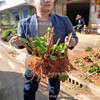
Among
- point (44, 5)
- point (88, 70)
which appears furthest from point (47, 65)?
point (88, 70)

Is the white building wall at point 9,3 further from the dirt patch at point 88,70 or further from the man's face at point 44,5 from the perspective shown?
the man's face at point 44,5

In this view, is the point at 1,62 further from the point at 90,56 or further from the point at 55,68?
the point at 55,68

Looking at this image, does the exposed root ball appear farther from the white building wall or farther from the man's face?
the white building wall

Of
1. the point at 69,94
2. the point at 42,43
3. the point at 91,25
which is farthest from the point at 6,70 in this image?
the point at 91,25

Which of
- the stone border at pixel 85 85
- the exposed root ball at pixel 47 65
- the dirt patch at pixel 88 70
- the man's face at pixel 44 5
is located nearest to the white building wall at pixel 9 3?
the dirt patch at pixel 88 70

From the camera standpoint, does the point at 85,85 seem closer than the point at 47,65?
No

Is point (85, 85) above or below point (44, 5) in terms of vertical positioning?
below

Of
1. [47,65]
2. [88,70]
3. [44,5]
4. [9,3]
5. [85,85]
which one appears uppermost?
[9,3]

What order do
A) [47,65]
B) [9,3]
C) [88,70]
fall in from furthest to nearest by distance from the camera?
[9,3] < [88,70] < [47,65]

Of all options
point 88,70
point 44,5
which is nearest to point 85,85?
point 88,70

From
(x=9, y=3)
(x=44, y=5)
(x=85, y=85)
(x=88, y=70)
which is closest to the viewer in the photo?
(x=44, y=5)

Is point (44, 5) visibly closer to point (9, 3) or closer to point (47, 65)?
point (47, 65)

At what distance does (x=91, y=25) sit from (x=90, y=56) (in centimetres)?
571

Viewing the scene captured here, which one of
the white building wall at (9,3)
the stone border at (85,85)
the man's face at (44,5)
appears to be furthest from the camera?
the white building wall at (9,3)
